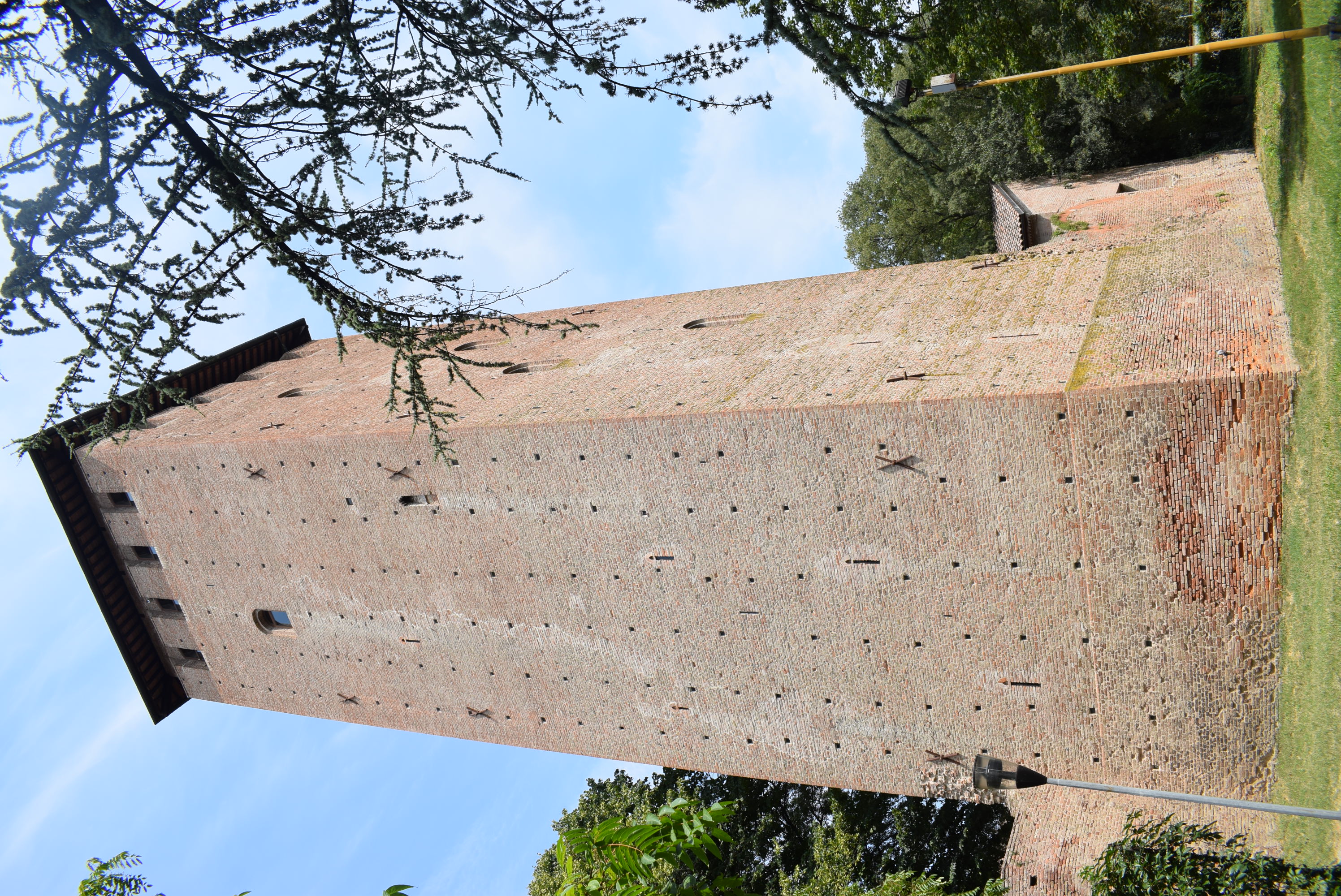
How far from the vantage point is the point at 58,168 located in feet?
15.4

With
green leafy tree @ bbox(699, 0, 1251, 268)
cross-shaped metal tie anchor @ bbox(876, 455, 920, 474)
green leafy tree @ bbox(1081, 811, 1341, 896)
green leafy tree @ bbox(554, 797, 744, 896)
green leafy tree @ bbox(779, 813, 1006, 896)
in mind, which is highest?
green leafy tree @ bbox(699, 0, 1251, 268)

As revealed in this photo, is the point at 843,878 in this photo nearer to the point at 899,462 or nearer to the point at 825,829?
the point at 825,829

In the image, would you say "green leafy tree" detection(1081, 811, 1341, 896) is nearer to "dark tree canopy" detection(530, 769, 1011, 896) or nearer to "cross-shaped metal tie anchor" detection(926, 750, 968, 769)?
"cross-shaped metal tie anchor" detection(926, 750, 968, 769)

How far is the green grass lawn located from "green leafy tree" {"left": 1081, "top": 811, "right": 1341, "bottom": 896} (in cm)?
69

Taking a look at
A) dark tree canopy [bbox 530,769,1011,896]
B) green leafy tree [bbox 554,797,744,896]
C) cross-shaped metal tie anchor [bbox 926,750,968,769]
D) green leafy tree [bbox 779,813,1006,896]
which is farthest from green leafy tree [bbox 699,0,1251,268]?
dark tree canopy [bbox 530,769,1011,896]

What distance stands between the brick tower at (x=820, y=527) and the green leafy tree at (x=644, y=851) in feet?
13.8

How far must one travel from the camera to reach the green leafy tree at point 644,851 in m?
4.84

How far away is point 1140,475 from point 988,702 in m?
2.85

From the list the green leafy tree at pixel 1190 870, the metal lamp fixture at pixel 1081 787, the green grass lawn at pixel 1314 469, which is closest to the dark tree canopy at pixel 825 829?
the green leafy tree at pixel 1190 870

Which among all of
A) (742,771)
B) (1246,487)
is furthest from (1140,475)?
(742,771)

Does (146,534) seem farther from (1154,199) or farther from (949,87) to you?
(1154,199)

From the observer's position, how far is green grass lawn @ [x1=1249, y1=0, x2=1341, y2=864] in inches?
259

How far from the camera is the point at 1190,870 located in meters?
7.55

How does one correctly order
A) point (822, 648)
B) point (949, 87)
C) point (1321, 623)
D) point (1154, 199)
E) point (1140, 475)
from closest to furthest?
point (1321, 623)
point (1140, 475)
point (949, 87)
point (822, 648)
point (1154, 199)
